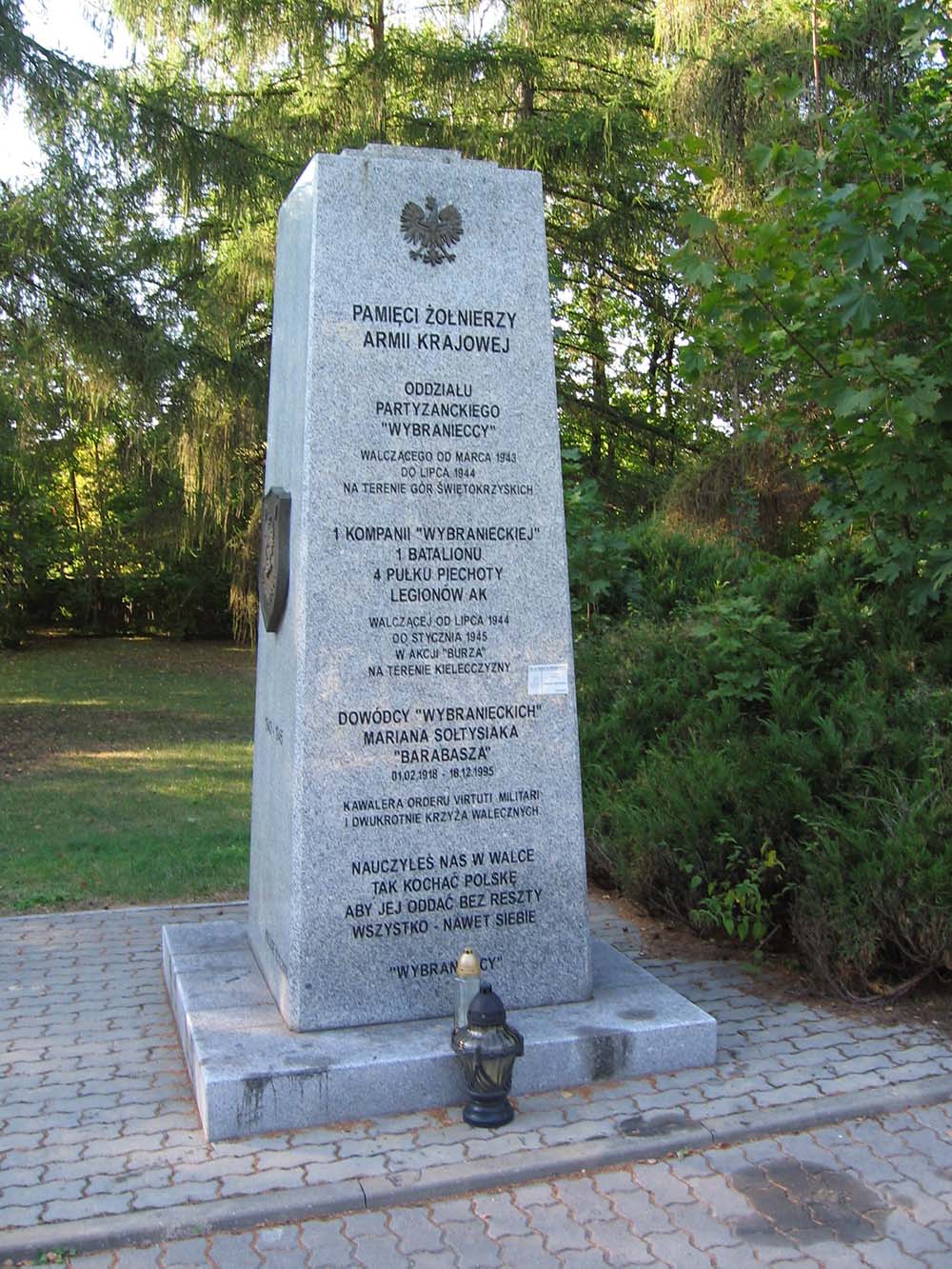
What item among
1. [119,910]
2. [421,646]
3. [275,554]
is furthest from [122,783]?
[421,646]

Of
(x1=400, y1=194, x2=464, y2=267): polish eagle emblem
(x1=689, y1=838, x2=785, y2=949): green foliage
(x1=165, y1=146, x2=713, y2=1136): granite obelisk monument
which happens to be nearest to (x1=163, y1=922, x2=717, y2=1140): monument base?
(x1=165, y1=146, x2=713, y2=1136): granite obelisk monument

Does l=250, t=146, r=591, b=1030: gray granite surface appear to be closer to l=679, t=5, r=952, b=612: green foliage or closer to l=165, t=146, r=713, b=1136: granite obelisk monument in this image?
l=165, t=146, r=713, b=1136: granite obelisk monument

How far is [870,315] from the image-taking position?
17.3 feet

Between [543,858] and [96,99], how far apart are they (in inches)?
366

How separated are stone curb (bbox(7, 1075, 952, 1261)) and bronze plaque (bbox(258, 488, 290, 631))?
81.3 inches

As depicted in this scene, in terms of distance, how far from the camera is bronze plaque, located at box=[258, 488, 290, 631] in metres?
4.70

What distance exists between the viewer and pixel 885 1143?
13.1ft

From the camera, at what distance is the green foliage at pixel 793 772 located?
5082 mm

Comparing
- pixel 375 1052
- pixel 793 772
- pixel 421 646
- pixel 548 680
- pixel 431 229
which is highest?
pixel 431 229

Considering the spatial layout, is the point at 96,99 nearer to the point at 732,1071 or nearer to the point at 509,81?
the point at 509,81

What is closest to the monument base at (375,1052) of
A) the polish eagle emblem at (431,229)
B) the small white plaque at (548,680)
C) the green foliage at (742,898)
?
the green foliage at (742,898)

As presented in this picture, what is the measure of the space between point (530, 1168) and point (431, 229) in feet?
10.6

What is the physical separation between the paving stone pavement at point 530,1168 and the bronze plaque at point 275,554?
→ 170cm

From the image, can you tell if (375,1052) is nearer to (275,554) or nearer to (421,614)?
(421,614)
